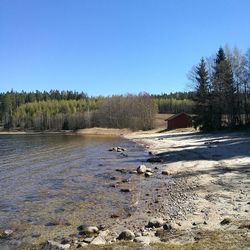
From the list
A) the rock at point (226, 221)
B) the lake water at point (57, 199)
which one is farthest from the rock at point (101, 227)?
the rock at point (226, 221)

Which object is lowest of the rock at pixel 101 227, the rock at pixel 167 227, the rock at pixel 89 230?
the rock at pixel 101 227

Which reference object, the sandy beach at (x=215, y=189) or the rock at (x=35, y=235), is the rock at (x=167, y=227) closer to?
the sandy beach at (x=215, y=189)

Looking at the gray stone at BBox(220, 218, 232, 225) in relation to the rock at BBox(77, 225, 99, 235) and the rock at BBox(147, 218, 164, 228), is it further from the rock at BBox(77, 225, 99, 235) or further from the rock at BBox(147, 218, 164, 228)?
the rock at BBox(77, 225, 99, 235)

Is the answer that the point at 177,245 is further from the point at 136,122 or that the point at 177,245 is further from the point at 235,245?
the point at 136,122

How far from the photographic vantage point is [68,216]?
17.2 meters

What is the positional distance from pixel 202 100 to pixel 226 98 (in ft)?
22.9

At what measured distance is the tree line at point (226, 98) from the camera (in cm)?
6856

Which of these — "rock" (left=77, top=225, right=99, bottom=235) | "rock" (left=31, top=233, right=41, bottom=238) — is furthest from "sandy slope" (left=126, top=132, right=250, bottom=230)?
"rock" (left=31, top=233, right=41, bottom=238)

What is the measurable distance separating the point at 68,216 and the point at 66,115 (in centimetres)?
16722

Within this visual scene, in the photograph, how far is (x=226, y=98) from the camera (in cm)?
6994

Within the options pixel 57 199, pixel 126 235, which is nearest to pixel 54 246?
pixel 126 235

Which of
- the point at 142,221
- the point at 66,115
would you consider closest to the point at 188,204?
the point at 142,221

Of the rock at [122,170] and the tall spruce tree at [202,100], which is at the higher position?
the tall spruce tree at [202,100]

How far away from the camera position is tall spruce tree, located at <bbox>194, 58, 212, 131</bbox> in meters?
74.0
